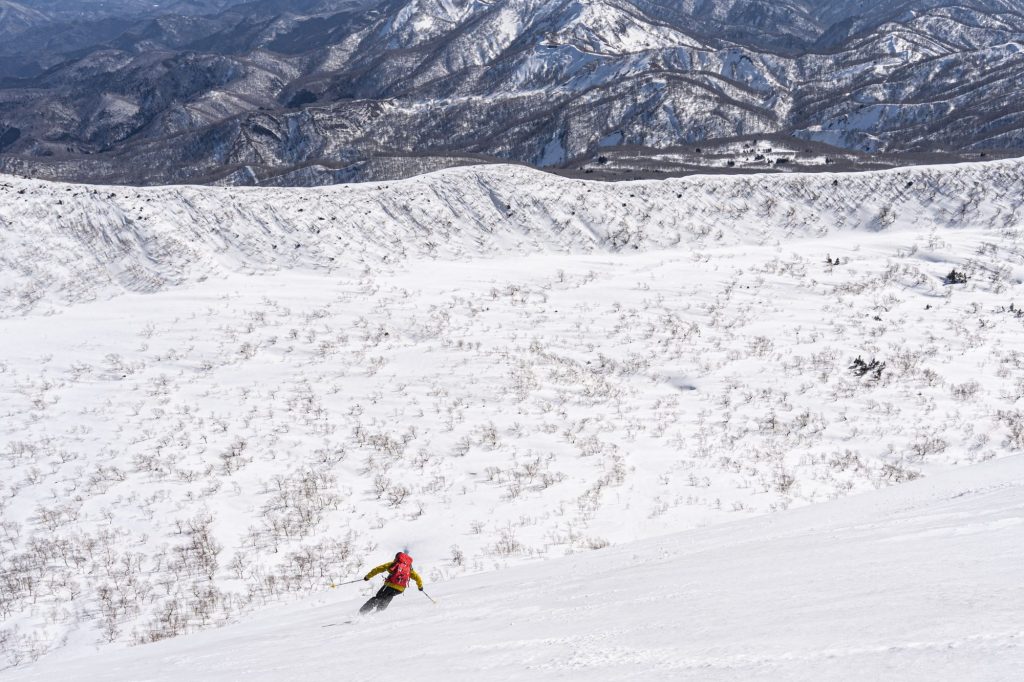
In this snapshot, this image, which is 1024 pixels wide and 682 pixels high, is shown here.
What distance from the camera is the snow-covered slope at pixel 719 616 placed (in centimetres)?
312

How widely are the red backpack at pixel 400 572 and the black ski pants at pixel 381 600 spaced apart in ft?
0.33

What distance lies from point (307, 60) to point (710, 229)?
195 meters

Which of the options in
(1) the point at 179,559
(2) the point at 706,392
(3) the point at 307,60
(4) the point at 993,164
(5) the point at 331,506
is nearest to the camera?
(1) the point at 179,559

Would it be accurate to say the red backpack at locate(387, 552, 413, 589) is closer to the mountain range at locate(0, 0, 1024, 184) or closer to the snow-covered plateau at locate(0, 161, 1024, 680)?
the snow-covered plateau at locate(0, 161, 1024, 680)

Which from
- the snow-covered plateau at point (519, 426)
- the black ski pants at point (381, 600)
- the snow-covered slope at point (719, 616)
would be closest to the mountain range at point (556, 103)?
the snow-covered plateau at point (519, 426)

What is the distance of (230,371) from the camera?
51.3 ft

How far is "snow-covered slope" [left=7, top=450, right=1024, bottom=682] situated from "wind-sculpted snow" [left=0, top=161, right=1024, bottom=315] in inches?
676

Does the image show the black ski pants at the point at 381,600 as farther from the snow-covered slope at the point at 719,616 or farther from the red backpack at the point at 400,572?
the snow-covered slope at the point at 719,616

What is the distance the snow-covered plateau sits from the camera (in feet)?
15.8

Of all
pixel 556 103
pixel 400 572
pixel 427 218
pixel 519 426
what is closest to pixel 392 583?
pixel 400 572

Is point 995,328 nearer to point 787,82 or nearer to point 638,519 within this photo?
point 638,519

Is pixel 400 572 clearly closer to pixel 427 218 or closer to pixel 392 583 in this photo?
pixel 392 583

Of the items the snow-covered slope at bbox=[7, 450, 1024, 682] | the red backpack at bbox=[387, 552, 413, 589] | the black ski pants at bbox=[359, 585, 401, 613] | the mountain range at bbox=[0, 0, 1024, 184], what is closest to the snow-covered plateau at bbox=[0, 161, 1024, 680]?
the snow-covered slope at bbox=[7, 450, 1024, 682]

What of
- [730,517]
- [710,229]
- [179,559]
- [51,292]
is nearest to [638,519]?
[730,517]
